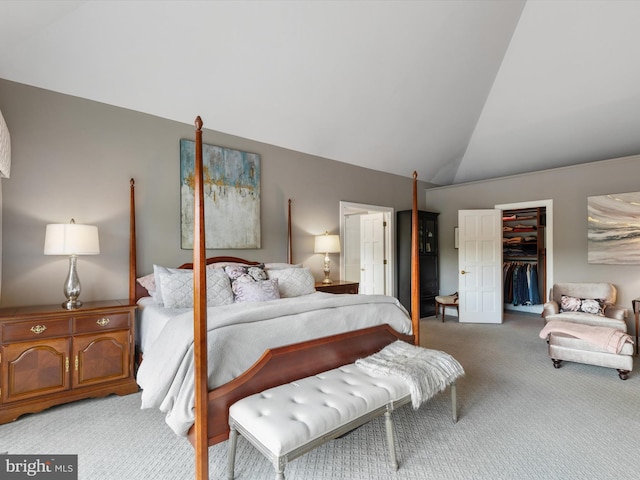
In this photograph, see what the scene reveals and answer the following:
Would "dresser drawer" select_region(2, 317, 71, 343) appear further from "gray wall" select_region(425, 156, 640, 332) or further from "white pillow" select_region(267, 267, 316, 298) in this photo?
"gray wall" select_region(425, 156, 640, 332)

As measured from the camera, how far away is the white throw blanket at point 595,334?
3.26 metres

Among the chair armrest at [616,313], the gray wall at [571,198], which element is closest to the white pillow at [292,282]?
the chair armrest at [616,313]

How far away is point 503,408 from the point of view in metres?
2.69

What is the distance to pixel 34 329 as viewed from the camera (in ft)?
8.23

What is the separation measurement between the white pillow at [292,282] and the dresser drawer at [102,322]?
4.57 ft

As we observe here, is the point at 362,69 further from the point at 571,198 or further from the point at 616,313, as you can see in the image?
the point at 616,313

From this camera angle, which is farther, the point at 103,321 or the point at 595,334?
the point at 595,334

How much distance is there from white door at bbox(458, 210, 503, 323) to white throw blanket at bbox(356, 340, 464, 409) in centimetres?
366

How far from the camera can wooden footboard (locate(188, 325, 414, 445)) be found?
187cm

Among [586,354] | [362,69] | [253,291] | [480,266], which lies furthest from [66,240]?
[480,266]

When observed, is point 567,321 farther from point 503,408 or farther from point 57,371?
point 57,371

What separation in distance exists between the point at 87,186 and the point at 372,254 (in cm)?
453

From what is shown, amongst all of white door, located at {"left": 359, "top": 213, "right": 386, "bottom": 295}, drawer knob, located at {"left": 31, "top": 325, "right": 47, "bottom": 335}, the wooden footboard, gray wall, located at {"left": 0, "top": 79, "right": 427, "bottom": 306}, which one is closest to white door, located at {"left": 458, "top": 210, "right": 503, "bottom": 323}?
white door, located at {"left": 359, "top": 213, "right": 386, "bottom": 295}

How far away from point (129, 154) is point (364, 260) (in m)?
4.36
